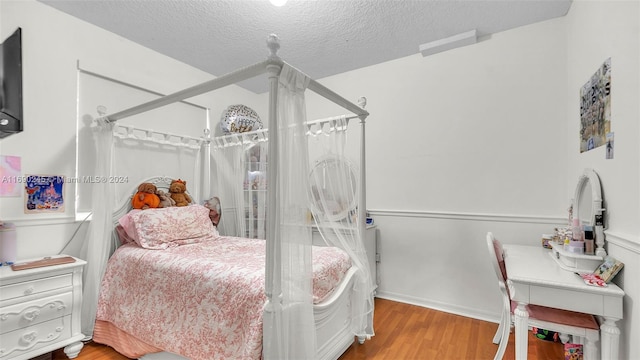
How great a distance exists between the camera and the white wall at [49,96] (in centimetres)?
218

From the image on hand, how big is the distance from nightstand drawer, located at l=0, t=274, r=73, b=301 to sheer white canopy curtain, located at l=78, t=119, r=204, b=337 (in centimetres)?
24

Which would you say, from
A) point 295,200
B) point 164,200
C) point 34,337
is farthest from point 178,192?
point 295,200

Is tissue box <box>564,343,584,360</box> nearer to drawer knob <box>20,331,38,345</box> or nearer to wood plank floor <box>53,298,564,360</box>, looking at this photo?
wood plank floor <box>53,298,564,360</box>

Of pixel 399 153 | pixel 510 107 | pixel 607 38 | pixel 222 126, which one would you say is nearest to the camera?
pixel 607 38

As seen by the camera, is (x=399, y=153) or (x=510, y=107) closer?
(x=510, y=107)

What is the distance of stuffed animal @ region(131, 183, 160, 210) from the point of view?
2738 mm

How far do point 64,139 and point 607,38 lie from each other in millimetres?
3964

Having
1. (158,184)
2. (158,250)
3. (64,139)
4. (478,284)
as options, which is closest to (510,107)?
(478,284)

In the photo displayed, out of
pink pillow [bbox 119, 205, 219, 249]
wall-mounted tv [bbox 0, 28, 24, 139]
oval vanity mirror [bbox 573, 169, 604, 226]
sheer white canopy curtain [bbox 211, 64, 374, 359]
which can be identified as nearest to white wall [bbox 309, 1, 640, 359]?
oval vanity mirror [bbox 573, 169, 604, 226]

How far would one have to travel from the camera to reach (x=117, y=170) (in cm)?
277

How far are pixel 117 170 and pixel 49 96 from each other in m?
0.78

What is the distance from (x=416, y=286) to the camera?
3105 millimetres

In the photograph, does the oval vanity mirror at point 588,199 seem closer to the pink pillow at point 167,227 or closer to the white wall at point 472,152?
the white wall at point 472,152

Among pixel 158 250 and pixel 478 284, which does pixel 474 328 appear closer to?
pixel 478 284
